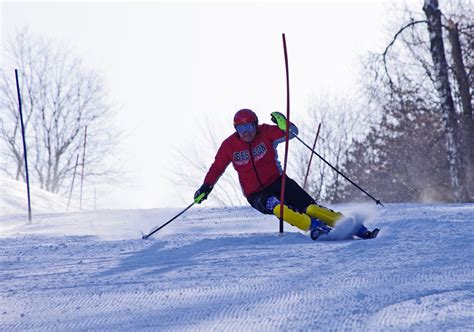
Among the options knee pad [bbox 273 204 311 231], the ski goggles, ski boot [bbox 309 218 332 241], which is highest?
the ski goggles

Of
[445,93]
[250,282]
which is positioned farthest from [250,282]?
[445,93]

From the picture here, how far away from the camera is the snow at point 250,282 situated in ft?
9.93

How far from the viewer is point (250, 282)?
3.72m

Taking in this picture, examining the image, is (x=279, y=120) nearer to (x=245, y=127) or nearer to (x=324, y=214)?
(x=245, y=127)

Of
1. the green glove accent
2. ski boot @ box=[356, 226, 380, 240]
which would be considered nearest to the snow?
ski boot @ box=[356, 226, 380, 240]

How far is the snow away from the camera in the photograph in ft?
9.93

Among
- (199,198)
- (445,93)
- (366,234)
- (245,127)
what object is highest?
(445,93)

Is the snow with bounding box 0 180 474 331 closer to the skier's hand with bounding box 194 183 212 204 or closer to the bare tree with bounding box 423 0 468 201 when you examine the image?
the skier's hand with bounding box 194 183 212 204

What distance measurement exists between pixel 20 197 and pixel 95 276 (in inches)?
466

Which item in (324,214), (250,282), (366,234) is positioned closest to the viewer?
(250,282)

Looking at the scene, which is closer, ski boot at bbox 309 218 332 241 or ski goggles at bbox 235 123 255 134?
ski boot at bbox 309 218 332 241

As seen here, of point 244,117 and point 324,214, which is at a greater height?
point 244,117

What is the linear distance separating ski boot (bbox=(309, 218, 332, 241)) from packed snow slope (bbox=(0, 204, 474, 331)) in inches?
3.9

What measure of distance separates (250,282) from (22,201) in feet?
40.2
